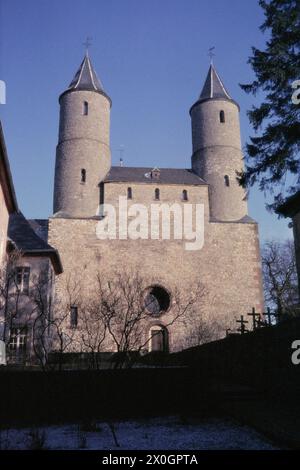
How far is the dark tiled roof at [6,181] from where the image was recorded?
480 inches

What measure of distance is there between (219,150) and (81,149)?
1002 cm

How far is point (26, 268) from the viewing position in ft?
68.8

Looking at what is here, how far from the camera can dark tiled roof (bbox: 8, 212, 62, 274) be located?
21016 millimetres

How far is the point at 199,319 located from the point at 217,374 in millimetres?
14152

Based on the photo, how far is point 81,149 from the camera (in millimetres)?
31094

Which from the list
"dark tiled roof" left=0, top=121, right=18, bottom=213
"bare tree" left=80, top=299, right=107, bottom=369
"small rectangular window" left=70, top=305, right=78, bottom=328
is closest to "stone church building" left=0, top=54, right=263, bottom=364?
"small rectangular window" left=70, top=305, right=78, bottom=328

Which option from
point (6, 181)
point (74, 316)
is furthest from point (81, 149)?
point (6, 181)

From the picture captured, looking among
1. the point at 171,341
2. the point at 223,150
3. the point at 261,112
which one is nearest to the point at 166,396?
the point at 261,112

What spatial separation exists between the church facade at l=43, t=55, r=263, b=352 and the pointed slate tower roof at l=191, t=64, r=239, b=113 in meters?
0.24

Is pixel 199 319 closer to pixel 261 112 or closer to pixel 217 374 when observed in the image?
pixel 217 374

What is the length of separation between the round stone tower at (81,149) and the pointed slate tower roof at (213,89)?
760 cm

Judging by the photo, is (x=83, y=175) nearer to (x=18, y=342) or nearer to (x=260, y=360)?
(x=18, y=342)

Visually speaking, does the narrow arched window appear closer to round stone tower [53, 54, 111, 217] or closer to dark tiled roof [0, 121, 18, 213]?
round stone tower [53, 54, 111, 217]
